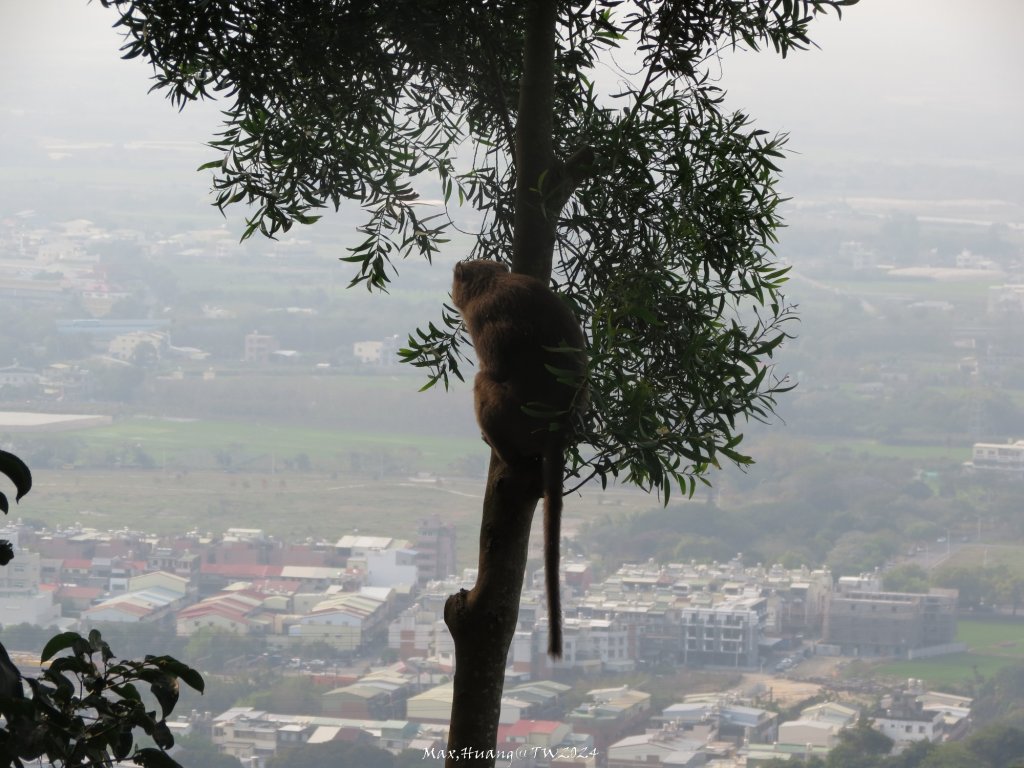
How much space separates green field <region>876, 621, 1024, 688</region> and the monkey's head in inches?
289

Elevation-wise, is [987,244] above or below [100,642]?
above

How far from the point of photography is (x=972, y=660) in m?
9.40

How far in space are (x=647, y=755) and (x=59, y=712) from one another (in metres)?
6.03

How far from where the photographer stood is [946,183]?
17.1m

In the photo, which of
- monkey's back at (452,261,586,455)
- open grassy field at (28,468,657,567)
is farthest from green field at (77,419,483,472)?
monkey's back at (452,261,586,455)

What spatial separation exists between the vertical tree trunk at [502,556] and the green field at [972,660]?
→ 739 cm

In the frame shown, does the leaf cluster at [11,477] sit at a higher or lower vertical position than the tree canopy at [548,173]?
lower

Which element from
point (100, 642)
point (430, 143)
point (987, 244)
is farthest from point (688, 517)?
point (100, 642)

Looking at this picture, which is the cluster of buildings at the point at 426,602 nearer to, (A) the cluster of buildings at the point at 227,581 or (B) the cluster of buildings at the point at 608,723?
(A) the cluster of buildings at the point at 227,581

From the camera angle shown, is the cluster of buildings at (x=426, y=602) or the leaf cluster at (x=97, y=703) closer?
the leaf cluster at (x=97, y=703)

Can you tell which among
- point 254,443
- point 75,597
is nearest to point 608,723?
point 75,597

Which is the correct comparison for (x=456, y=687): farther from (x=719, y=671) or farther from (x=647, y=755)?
(x=719, y=671)

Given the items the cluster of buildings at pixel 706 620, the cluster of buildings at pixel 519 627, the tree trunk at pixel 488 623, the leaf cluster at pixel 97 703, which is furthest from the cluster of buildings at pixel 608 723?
the leaf cluster at pixel 97 703

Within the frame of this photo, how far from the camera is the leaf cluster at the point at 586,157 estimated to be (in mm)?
2414
